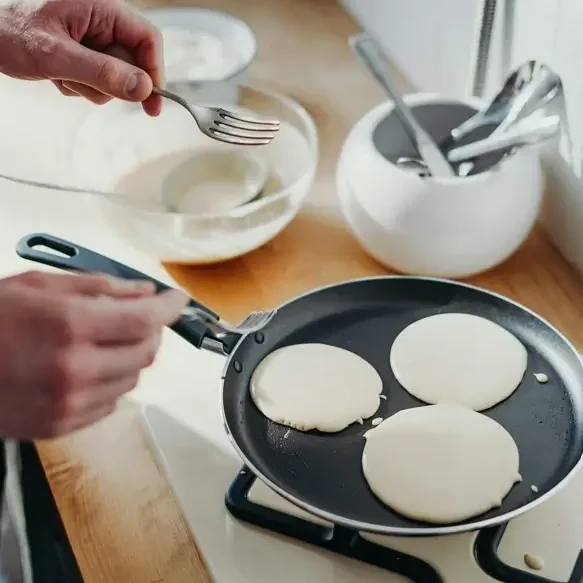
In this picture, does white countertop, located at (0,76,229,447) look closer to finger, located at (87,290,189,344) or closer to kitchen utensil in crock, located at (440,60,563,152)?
finger, located at (87,290,189,344)

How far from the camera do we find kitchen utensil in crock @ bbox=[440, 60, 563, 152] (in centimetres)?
85

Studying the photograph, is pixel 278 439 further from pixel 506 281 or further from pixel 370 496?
pixel 506 281

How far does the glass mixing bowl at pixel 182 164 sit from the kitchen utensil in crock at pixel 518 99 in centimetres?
18

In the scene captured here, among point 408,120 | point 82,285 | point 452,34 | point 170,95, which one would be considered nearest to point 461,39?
point 452,34

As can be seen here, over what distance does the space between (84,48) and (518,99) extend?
0.43m

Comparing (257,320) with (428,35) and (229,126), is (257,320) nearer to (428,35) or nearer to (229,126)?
(229,126)

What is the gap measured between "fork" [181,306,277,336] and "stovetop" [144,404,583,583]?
126mm

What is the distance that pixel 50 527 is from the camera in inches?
28.2

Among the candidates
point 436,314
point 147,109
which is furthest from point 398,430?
point 147,109

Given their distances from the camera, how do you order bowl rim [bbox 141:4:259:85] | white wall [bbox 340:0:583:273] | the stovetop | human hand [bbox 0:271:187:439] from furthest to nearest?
1. bowl rim [bbox 141:4:259:85]
2. white wall [bbox 340:0:583:273]
3. the stovetop
4. human hand [bbox 0:271:187:439]

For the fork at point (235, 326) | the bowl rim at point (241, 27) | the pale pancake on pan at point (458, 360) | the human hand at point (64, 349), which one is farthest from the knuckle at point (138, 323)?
the bowl rim at point (241, 27)

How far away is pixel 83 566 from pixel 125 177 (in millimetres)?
477

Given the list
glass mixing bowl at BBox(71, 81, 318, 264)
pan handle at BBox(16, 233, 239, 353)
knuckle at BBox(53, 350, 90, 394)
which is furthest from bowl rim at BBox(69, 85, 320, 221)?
knuckle at BBox(53, 350, 90, 394)

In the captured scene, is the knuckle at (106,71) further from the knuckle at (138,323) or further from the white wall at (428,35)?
the white wall at (428,35)
